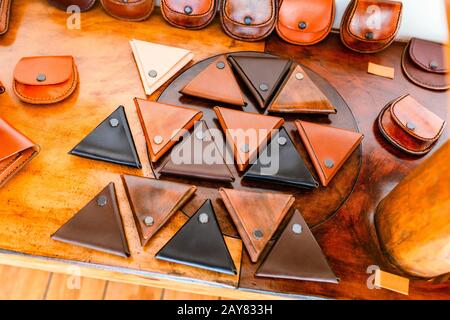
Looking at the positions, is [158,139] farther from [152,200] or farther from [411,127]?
[411,127]

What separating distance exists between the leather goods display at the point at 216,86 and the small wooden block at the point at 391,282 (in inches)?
24.7

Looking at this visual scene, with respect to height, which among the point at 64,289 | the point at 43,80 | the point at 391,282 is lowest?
the point at 64,289

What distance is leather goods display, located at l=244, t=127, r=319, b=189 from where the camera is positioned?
1196 millimetres

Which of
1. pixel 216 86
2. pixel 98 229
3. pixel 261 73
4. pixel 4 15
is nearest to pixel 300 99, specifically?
pixel 261 73

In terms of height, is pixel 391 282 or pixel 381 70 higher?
pixel 381 70

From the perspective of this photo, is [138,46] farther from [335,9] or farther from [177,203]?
[335,9]

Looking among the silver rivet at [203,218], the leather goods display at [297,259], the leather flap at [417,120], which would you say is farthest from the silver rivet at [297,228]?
the leather flap at [417,120]

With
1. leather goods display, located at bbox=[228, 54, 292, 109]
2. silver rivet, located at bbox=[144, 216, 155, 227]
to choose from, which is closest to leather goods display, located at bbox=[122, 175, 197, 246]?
silver rivet, located at bbox=[144, 216, 155, 227]

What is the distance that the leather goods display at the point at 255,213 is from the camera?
3.64 ft

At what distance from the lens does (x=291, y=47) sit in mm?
1482

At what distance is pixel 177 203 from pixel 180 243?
0.11 m

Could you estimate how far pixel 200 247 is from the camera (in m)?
1.09

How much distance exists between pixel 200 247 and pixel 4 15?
1022 mm

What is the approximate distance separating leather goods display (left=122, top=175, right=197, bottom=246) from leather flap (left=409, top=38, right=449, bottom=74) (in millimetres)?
906
